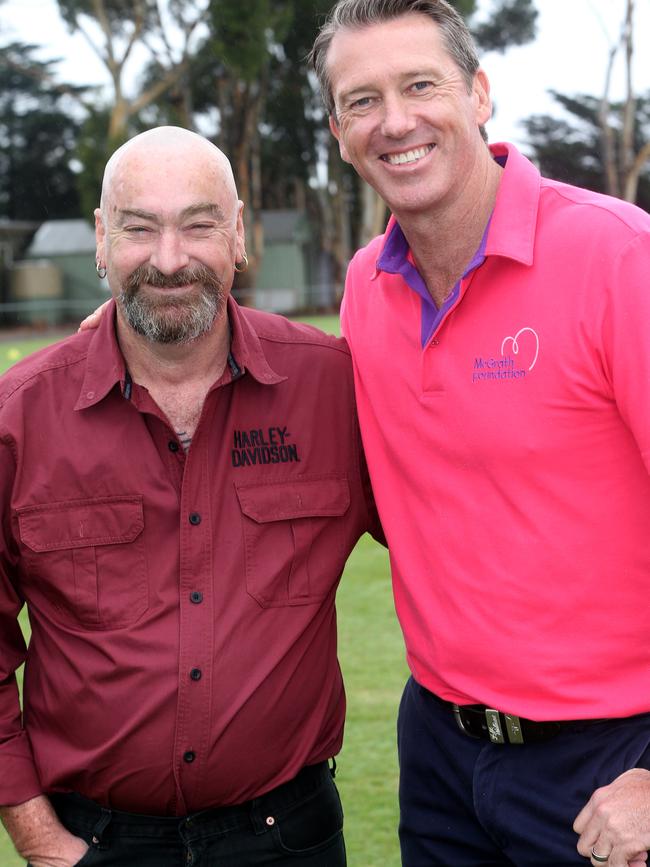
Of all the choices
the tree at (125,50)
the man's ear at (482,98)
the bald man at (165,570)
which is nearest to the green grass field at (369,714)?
the bald man at (165,570)

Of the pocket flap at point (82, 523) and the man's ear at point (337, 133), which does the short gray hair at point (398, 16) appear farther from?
the pocket flap at point (82, 523)

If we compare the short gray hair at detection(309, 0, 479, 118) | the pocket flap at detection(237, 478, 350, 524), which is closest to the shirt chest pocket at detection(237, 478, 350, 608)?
the pocket flap at detection(237, 478, 350, 524)

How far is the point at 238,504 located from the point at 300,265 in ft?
149

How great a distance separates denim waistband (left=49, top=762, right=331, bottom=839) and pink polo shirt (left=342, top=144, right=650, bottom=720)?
54 cm

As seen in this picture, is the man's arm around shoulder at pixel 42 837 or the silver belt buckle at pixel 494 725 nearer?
the silver belt buckle at pixel 494 725

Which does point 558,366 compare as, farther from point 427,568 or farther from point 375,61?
point 375,61

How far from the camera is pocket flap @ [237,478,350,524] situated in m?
3.01

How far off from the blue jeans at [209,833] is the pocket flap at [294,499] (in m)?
0.68

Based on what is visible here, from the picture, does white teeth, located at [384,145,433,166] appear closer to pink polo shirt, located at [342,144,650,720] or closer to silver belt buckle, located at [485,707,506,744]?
pink polo shirt, located at [342,144,650,720]

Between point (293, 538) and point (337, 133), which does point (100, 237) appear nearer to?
point (337, 133)

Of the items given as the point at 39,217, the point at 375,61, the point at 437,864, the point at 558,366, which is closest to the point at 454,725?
the point at 437,864

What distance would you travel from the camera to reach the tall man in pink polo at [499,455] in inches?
103

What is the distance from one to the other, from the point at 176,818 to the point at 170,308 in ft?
4.13

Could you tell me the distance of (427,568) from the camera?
115 inches
